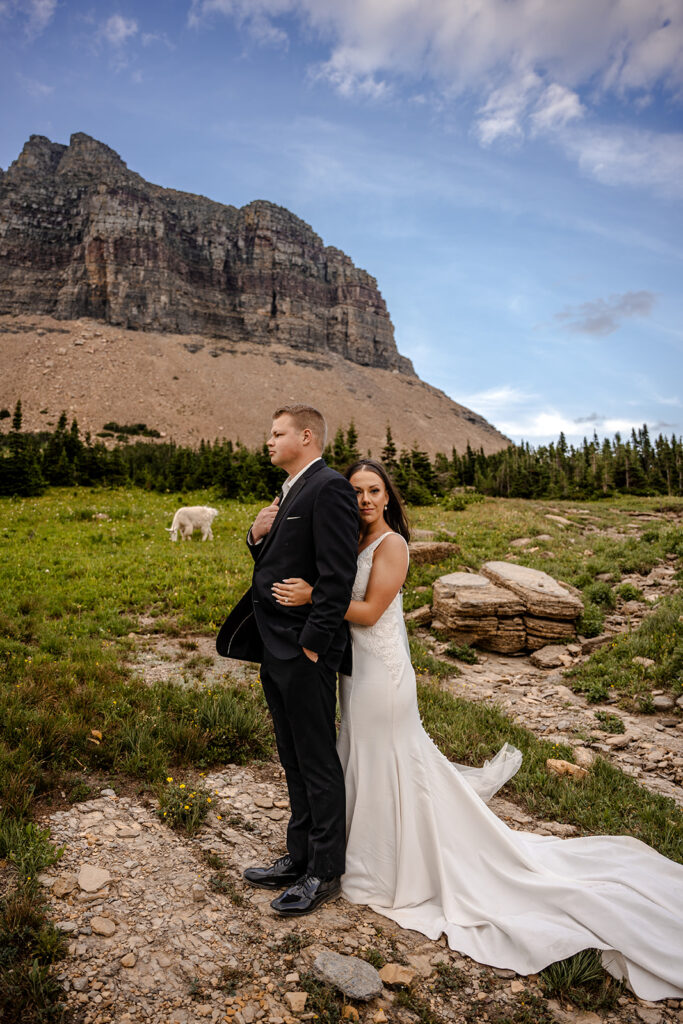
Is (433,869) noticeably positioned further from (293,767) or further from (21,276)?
(21,276)

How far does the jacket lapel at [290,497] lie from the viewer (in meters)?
3.55

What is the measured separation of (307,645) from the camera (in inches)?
125

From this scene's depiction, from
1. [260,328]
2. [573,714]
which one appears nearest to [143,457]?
[573,714]

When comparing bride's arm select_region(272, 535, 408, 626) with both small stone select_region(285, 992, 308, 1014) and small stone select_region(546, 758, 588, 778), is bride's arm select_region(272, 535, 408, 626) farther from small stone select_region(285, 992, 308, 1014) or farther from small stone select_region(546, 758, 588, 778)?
small stone select_region(546, 758, 588, 778)

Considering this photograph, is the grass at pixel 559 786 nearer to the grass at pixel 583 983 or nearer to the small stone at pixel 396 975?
the grass at pixel 583 983

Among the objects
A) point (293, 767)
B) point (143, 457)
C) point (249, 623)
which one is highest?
point (143, 457)

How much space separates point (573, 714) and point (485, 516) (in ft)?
50.2

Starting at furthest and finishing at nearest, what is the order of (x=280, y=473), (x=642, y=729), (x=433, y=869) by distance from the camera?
(x=280, y=473) → (x=642, y=729) → (x=433, y=869)

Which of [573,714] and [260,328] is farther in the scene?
[260,328]

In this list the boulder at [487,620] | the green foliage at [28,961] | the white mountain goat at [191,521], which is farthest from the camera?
the white mountain goat at [191,521]

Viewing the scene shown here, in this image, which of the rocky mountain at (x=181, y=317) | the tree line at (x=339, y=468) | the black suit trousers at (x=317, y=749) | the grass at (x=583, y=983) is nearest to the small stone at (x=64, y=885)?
the black suit trousers at (x=317, y=749)

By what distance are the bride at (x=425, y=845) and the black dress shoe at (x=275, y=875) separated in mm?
363

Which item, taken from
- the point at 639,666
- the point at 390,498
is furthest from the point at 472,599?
the point at 390,498

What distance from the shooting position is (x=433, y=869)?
11.5ft
